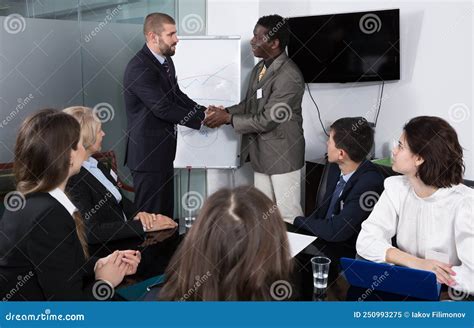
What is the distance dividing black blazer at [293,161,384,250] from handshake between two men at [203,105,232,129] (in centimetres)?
151

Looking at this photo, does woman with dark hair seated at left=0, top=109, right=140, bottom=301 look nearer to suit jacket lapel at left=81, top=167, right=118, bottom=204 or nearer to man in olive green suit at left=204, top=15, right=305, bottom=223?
suit jacket lapel at left=81, top=167, right=118, bottom=204

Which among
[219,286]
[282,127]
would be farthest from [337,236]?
[282,127]

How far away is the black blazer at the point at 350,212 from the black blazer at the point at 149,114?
4.24 ft

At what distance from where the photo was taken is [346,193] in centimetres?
219

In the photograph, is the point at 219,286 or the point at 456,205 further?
the point at 456,205

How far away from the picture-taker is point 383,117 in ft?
11.8

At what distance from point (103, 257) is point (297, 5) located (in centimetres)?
288

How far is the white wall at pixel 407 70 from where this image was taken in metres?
3.13

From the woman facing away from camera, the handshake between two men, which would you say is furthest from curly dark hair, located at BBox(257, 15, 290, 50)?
the woman facing away from camera

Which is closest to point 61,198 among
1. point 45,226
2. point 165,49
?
point 45,226

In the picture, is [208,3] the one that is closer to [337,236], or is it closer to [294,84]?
[294,84]

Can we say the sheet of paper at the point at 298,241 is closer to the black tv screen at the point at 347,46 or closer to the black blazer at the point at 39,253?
the black blazer at the point at 39,253

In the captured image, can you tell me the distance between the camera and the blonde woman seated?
1.92m
